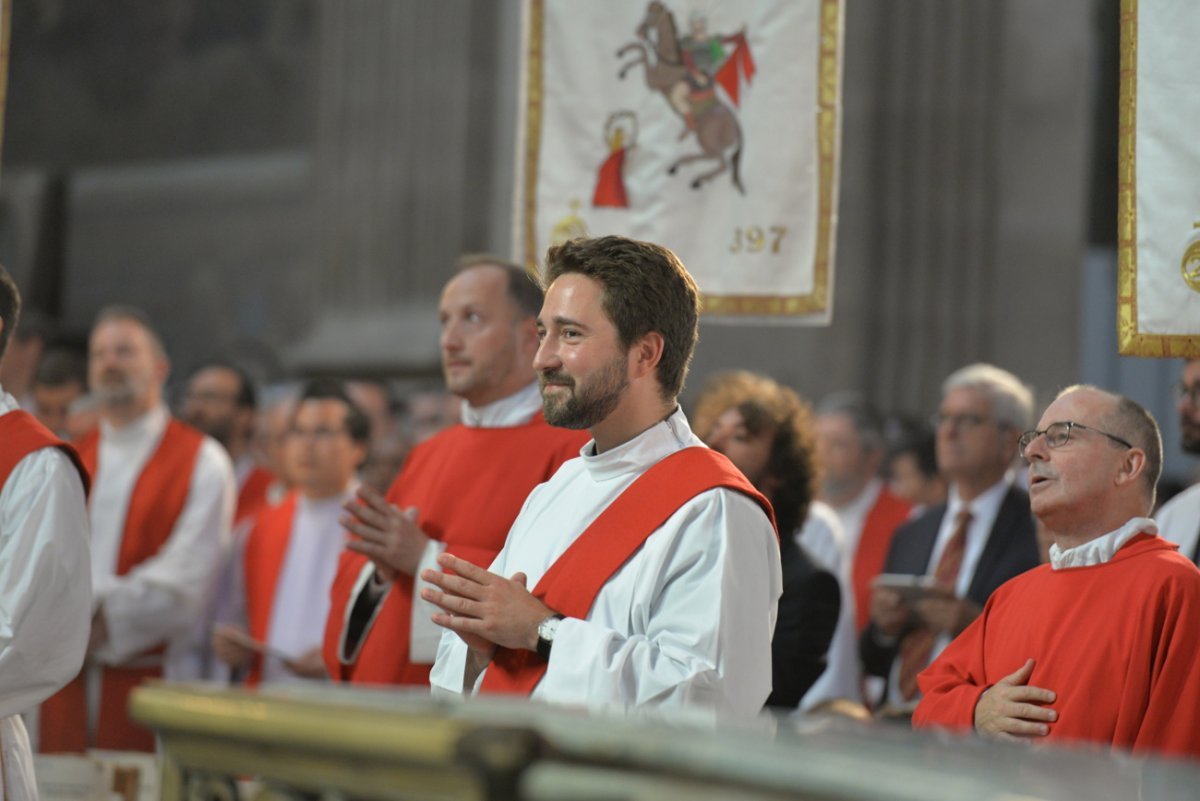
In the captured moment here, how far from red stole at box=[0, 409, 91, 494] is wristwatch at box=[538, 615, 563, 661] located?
144 centimetres

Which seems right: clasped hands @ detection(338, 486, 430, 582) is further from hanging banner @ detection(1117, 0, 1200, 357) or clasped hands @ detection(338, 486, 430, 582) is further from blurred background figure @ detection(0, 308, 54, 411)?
blurred background figure @ detection(0, 308, 54, 411)

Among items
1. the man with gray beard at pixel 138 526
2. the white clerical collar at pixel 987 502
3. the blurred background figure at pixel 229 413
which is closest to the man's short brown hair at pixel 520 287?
the white clerical collar at pixel 987 502

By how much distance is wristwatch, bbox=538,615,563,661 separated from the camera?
10.6ft

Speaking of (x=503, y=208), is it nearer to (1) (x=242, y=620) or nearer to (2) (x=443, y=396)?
(2) (x=443, y=396)

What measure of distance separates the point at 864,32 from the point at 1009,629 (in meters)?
7.56

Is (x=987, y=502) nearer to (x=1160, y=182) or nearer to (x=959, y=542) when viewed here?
(x=959, y=542)

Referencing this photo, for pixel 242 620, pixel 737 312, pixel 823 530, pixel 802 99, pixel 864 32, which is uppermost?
pixel 864 32

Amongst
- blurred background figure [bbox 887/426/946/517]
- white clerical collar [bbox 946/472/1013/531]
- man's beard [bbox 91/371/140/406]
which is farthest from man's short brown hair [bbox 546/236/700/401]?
blurred background figure [bbox 887/426/946/517]

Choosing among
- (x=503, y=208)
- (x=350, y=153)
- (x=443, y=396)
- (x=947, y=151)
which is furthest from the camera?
(x=350, y=153)

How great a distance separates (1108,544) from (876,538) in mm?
4378

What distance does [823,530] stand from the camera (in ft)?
22.0

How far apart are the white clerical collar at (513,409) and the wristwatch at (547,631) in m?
1.68

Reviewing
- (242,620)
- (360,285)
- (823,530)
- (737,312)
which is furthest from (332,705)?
(360,285)

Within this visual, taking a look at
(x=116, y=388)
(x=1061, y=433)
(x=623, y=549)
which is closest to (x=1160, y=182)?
(x=1061, y=433)
